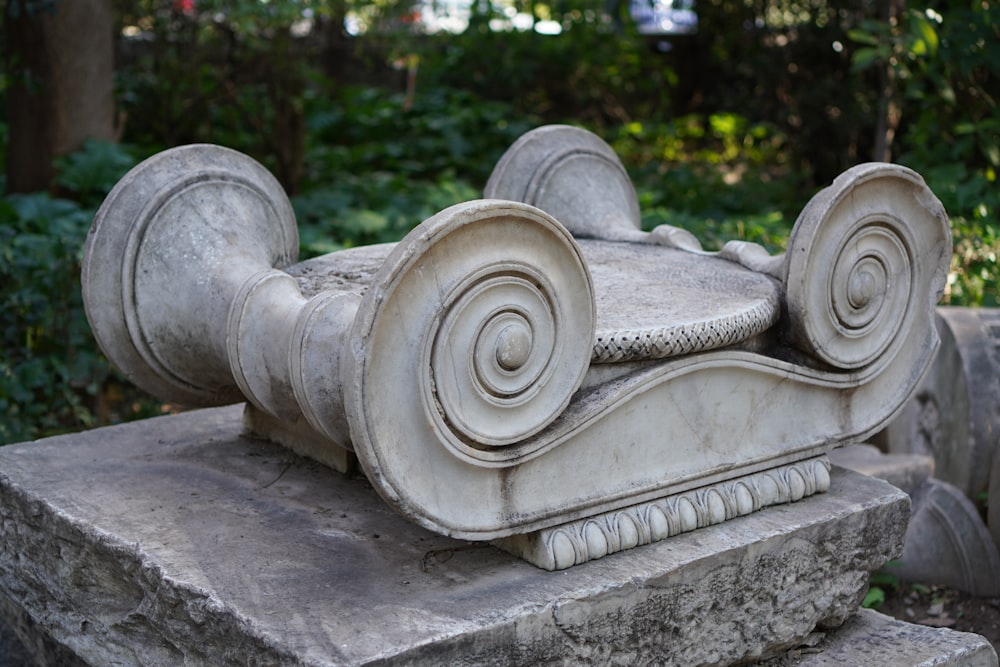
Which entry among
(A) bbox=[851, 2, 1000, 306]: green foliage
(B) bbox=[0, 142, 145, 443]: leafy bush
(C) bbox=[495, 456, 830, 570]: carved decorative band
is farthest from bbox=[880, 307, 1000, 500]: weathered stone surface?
(B) bbox=[0, 142, 145, 443]: leafy bush

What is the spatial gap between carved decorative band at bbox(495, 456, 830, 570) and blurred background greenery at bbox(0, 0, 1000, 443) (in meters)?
2.17

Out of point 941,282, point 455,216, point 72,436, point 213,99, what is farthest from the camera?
point 213,99

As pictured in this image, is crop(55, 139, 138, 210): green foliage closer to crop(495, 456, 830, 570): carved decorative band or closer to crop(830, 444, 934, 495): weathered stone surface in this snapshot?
crop(830, 444, 934, 495): weathered stone surface

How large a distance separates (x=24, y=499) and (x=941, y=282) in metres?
2.11

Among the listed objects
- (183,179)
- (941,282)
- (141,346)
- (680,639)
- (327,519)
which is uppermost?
(183,179)

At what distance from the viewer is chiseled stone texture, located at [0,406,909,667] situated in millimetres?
1961

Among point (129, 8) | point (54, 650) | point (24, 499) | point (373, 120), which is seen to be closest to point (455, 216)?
point (24, 499)

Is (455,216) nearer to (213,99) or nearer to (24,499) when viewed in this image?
(24,499)

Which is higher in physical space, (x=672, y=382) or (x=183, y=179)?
(x=183, y=179)

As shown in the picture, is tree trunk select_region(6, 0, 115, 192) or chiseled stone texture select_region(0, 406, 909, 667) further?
tree trunk select_region(6, 0, 115, 192)

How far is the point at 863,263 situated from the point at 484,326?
0.99 m

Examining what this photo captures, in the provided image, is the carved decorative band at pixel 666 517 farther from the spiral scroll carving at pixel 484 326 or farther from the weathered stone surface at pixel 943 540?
the weathered stone surface at pixel 943 540

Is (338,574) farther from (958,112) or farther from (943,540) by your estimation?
(958,112)

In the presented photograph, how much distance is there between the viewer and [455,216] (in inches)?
73.0
